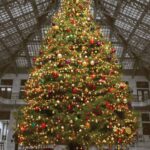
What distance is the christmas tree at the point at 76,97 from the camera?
40.1ft

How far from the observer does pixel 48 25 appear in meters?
34.2

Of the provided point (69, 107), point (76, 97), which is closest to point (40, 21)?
point (76, 97)

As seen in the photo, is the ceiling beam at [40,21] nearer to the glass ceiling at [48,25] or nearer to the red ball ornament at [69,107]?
the glass ceiling at [48,25]

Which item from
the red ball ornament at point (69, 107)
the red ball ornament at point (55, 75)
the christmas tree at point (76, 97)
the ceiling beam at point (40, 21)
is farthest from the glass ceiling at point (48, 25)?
the red ball ornament at point (69, 107)

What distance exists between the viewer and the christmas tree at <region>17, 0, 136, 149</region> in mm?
12227

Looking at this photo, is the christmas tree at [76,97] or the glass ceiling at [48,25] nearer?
the christmas tree at [76,97]

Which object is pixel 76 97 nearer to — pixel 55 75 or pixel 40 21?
pixel 55 75

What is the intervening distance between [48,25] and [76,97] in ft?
74.7

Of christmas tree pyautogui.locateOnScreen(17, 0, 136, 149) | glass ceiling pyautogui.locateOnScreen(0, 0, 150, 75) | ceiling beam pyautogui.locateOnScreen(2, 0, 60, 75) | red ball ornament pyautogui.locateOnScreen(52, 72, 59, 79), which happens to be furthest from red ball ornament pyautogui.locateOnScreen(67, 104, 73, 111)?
ceiling beam pyautogui.locateOnScreen(2, 0, 60, 75)

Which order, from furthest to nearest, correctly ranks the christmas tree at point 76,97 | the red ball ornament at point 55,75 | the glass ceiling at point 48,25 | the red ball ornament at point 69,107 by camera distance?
the glass ceiling at point 48,25
the red ball ornament at point 55,75
the red ball ornament at point 69,107
the christmas tree at point 76,97

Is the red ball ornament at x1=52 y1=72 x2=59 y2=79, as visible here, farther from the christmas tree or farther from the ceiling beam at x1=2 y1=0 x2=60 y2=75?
the ceiling beam at x1=2 y1=0 x2=60 y2=75

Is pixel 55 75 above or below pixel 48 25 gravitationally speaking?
below

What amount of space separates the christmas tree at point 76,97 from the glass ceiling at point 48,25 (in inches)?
548

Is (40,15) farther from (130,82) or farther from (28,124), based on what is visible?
(28,124)
